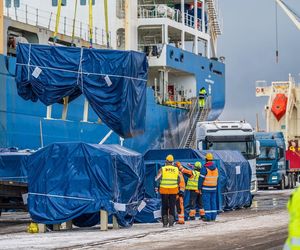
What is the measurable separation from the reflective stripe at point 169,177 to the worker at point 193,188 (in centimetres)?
179

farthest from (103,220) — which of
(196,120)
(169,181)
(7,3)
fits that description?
(196,120)

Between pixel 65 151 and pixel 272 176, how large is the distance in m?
27.3

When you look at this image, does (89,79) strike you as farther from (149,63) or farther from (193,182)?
(149,63)

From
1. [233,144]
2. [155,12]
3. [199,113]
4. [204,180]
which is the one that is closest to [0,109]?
[233,144]

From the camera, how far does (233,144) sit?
31.3m

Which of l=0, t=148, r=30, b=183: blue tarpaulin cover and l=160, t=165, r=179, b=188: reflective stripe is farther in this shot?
l=0, t=148, r=30, b=183: blue tarpaulin cover

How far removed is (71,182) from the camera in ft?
54.8

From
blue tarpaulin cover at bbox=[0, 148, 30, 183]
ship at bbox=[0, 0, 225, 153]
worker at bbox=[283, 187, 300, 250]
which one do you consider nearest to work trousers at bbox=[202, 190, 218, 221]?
blue tarpaulin cover at bbox=[0, 148, 30, 183]

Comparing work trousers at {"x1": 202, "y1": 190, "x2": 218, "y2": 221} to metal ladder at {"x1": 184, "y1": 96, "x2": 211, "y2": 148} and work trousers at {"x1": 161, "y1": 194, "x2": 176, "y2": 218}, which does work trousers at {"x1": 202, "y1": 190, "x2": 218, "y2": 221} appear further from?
metal ladder at {"x1": 184, "y1": 96, "x2": 211, "y2": 148}

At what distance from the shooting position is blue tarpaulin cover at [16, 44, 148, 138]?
2306cm

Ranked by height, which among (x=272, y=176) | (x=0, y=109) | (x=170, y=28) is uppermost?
(x=170, y=28)

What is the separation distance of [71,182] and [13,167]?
4.29m

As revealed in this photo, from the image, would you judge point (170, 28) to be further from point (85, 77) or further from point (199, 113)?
point (85, 77)

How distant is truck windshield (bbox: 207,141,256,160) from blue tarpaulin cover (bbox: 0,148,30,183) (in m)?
12.0
